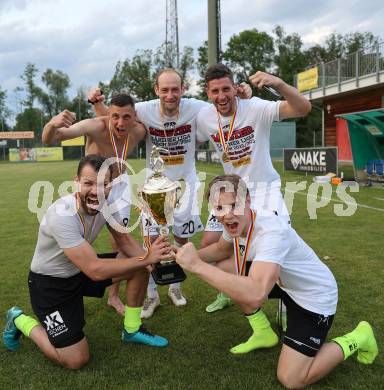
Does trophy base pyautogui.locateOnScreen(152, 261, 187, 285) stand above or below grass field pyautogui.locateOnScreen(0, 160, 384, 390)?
above

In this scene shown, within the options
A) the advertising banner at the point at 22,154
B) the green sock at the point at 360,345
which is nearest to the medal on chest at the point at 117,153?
the green sock at the point at 360,345

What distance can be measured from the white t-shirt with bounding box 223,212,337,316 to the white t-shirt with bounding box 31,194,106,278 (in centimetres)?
113

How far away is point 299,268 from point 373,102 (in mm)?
20468

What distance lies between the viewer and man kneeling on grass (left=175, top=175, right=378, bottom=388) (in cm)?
258

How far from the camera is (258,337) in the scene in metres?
3.38

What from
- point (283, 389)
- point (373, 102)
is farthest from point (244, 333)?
point (373, 102)

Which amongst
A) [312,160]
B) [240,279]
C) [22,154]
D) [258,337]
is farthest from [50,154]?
[240,279]

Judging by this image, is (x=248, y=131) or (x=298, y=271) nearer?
(x=298, y=271)

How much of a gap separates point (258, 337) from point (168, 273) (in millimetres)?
888

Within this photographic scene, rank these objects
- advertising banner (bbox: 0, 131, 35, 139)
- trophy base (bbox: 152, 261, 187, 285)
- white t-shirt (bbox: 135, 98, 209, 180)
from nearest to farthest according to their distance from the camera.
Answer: trophy base (bbox: 152, 261, 187, 285) → white t-shirt (bbox: 135, 98, 209, 180) → advertising banner (bbox: 0, 131, 35, 139)

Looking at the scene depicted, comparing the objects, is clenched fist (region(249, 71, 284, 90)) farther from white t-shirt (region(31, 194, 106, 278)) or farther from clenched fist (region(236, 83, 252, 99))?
white t-shirt (region(31, 194, 106, 278))

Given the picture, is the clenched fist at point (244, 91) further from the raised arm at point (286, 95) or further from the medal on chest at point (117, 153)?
the medal on chest at point (117, 153)

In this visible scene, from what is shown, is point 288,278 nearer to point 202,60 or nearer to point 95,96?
point 95,96

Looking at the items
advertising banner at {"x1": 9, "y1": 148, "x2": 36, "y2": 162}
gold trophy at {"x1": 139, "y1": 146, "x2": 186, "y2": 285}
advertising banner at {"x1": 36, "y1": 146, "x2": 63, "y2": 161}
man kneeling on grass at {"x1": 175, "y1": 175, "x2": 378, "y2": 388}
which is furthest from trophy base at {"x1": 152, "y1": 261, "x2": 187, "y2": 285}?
advertising banner at {"x1": 9, "y1": 148, "x2": 36, "y2": 162}
